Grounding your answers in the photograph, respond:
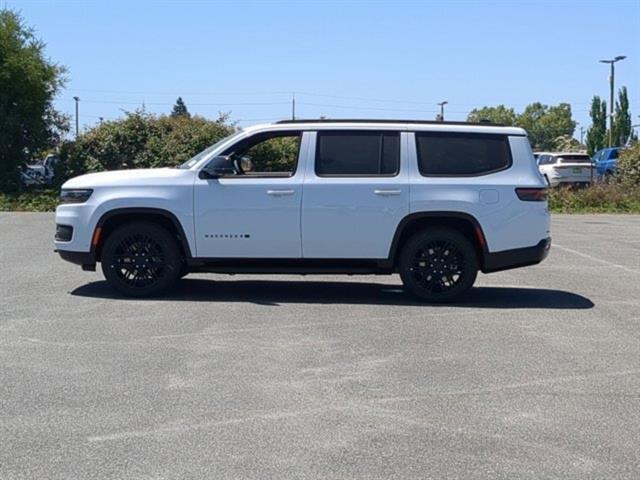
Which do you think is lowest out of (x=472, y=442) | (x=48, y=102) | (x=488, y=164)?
(x=472, y=442)

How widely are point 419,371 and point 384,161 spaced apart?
143 inches

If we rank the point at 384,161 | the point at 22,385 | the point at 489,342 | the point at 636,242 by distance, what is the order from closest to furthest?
1. the point at 22,385
2. the point at 489,342
3. the point at 384,161
4. the point at 636,242

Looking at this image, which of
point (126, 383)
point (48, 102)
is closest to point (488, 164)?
point (126, 383)

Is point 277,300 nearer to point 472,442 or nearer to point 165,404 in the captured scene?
point 165,404

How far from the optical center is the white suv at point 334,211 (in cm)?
1028

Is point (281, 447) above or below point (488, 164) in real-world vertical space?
below

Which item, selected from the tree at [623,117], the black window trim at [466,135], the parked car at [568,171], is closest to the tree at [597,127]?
the tree at [623,117]

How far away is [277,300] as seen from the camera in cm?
1049

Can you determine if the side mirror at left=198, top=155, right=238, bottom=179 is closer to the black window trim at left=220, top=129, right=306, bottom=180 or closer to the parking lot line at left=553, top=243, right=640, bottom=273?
the black window trim at left=220, top=129, right=306, bottom=180

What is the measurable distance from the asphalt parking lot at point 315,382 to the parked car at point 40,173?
20.1m

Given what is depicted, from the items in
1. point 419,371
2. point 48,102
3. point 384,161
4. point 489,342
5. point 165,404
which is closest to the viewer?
point 165,404

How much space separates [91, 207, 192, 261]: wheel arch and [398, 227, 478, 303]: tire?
248 centimetres

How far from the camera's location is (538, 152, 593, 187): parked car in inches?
1304

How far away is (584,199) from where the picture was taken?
1123 inches
